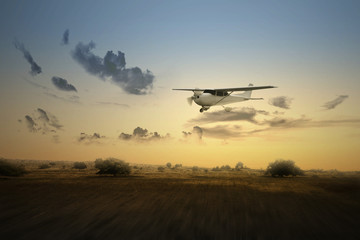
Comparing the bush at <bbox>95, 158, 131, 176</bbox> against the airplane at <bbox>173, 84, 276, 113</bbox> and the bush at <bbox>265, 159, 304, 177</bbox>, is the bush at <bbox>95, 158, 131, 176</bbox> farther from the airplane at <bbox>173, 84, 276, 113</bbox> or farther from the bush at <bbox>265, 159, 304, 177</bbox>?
the bush at <bbox>265, 159, 304, 177</bbox>

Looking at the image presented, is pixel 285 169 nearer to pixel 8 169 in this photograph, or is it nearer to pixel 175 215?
pixel 175 215

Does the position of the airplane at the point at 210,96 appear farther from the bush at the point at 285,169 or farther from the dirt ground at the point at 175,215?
the dirt ground at the point at 175,215

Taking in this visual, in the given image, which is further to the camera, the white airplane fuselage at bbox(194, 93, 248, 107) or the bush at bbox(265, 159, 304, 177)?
the white airplane fuselage at bbox(194, 93, 248, 107)

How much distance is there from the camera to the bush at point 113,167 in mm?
33094

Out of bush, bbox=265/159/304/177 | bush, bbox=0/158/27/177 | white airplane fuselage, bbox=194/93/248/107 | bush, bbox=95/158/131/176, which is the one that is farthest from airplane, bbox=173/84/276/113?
bush, bbox=0/158/27/177

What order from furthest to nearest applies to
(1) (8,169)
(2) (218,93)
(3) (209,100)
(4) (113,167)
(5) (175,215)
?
(2) (218,93) → (3) (209,100) → (4) (113,167) → (1) (8,169) → (5) (175,215)

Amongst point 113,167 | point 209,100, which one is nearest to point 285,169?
point 209,100

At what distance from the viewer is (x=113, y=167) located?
109ft

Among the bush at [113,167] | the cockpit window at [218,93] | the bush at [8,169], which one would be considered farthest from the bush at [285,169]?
the bush at [8,169]

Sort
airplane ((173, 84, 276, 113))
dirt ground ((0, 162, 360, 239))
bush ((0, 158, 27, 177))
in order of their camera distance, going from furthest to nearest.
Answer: airplane ((173, 84, 276, 113)), bush ((0, 158, 27, 177)), dirt ground ((0, 162, 360, 239))

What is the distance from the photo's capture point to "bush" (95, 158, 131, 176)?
33.1 m

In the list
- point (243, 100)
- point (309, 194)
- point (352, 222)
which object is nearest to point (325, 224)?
point (352, 222)

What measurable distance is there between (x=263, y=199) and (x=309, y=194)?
423 centimetres

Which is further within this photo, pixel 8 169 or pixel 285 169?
pixel 285 169
